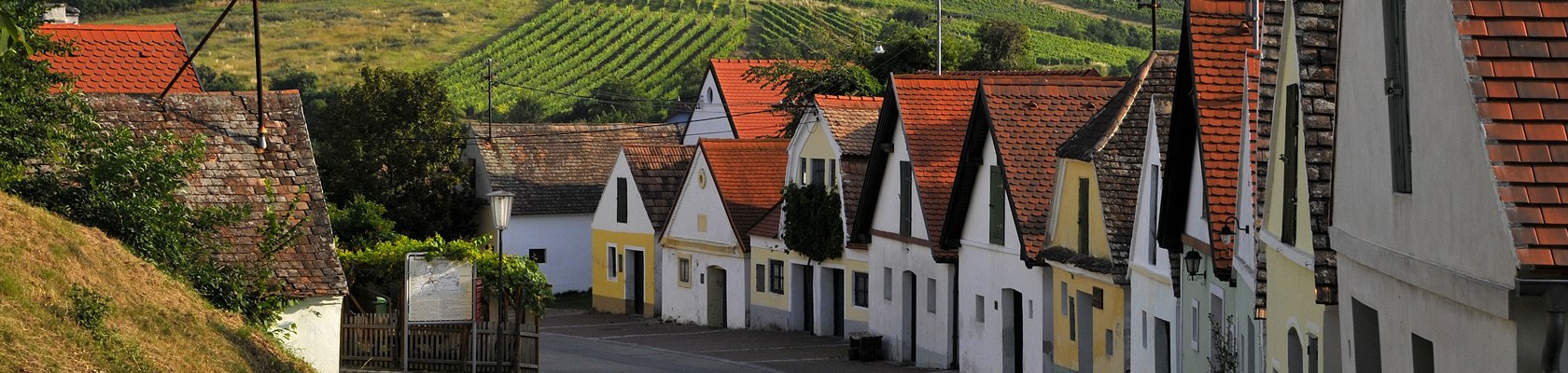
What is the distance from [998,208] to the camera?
92.6ft

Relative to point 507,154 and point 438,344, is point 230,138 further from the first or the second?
point 507,154

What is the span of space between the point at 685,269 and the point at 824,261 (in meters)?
7.37

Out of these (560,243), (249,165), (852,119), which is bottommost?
(560,243)

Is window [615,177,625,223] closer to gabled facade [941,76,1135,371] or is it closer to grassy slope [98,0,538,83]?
gabled facade [941,76,1135,371]

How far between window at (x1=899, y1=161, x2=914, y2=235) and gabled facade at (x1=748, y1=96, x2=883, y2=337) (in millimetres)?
2767

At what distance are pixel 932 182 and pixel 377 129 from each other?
26.3 metres

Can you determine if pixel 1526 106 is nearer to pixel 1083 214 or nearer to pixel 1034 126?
pixel 1083 214

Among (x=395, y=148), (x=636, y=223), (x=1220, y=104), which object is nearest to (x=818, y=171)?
(x=636, y=223)

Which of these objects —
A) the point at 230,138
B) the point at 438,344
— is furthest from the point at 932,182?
the point at 230,138

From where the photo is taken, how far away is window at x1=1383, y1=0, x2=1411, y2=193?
29.4ft

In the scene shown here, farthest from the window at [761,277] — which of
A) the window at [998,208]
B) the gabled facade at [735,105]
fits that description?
the window at [998,208]

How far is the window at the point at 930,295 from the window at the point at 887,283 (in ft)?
7.03

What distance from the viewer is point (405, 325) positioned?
2442 centimetres

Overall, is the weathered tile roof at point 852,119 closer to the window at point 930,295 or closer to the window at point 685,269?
the window at point 930,295
